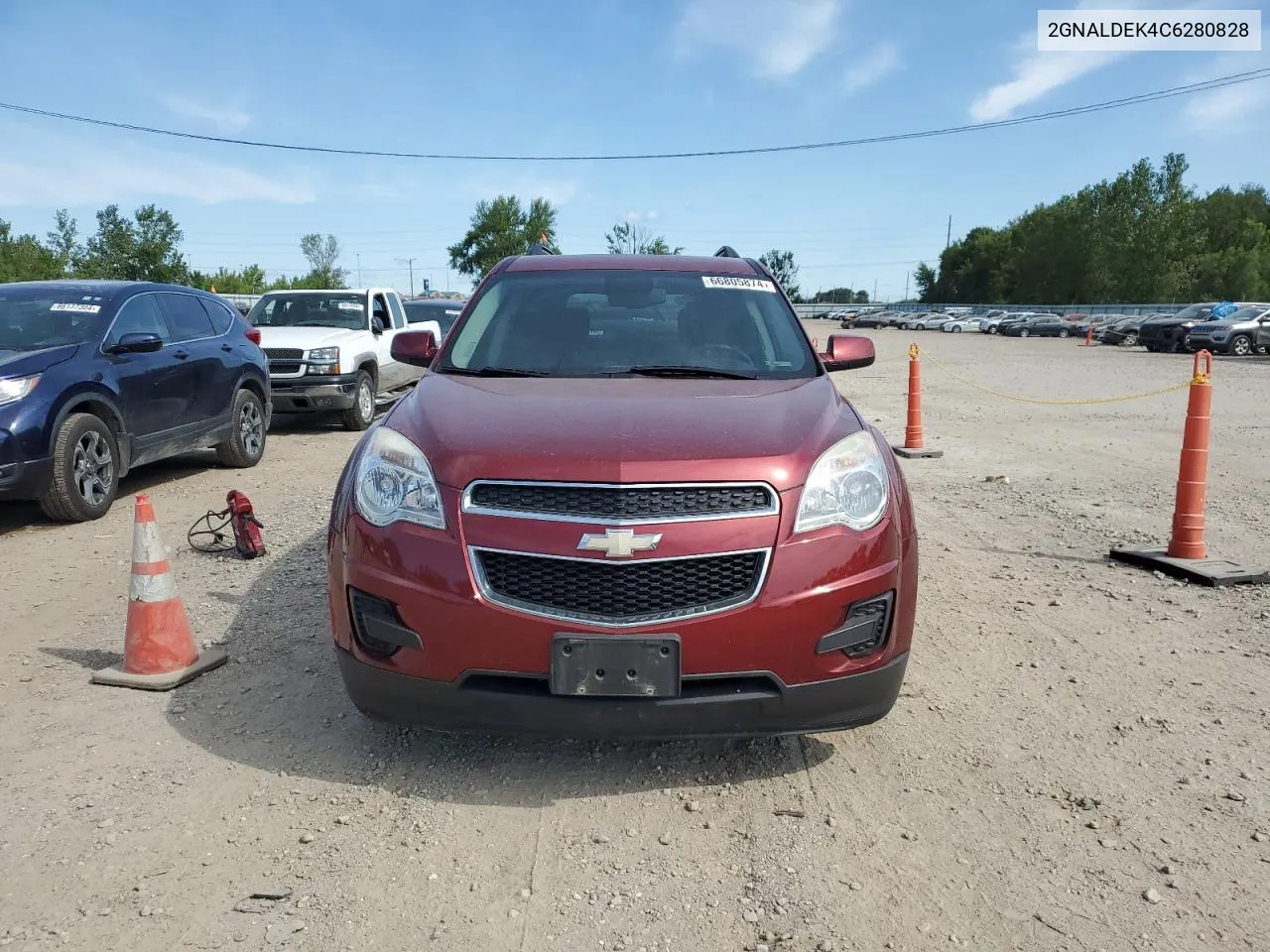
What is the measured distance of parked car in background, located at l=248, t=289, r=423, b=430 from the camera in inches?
468

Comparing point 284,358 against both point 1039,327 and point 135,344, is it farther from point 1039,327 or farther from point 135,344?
point 1039,327

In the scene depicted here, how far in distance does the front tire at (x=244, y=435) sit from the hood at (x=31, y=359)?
2236 mm

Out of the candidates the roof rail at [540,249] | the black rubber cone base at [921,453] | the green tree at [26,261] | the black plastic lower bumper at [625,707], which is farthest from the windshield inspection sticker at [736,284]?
the green tree at [26,261]

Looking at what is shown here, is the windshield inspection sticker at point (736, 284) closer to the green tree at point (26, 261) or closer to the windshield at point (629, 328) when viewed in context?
the windshield at point (629, 328)

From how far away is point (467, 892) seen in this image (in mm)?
2520

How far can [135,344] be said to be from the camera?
7281 millimetres

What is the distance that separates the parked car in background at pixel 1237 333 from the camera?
29.8 metres

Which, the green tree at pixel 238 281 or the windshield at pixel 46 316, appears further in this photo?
the green tree at pixel 238 281

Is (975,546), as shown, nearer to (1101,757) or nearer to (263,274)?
(1101,757)

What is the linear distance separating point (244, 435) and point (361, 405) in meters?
3.18

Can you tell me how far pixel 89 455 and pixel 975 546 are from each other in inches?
247

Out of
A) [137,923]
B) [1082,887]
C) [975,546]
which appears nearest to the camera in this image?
[137,923]

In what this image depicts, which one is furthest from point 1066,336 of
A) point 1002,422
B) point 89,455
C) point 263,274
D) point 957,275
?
point 957,275

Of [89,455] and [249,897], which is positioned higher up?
[89,455]
